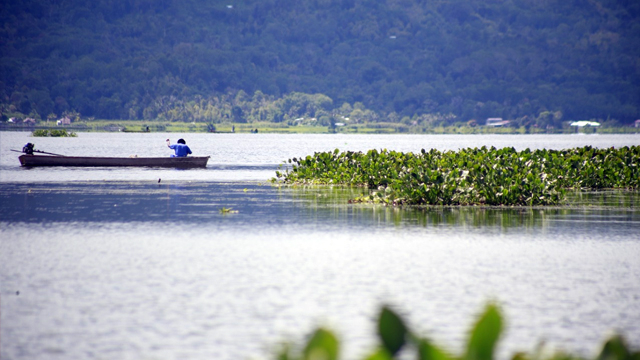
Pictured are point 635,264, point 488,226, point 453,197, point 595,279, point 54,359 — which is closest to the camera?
point 54,359

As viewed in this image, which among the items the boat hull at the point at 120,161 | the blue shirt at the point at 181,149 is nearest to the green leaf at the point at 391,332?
the blue shirt at the point at 181,149

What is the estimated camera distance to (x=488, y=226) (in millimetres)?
27672

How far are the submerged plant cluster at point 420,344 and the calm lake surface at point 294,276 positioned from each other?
7.11 meters

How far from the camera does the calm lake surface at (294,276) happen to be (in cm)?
1359

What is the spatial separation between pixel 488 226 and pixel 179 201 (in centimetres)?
1393

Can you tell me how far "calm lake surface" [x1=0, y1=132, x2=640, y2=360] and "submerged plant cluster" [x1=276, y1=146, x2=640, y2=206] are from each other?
1376mm

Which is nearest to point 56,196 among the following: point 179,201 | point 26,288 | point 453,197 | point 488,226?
point 179,201

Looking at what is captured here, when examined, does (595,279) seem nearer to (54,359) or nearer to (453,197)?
(54,359)

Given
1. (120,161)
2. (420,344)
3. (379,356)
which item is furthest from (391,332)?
(120,161)

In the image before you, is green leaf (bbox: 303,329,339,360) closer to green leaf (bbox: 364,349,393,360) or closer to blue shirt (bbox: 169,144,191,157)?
green leaf (bbox: 364,349,393,360)

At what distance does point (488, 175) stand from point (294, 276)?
17555 millimetres

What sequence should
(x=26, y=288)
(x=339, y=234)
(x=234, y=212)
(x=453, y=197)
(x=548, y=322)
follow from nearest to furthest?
1. (x=548, y=322)
2. (x=26, y=288)
3. (x=339, y=234)
4. (x=234, y=212)
5. (x=453, y=197)

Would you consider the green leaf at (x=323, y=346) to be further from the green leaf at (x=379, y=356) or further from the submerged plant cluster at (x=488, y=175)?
the submerged plant cluster at (x=488, y=175)

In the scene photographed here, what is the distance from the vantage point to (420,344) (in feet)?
16.1
